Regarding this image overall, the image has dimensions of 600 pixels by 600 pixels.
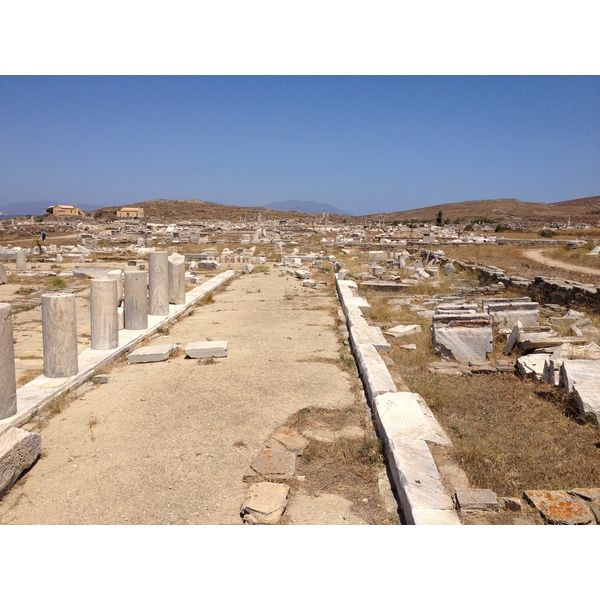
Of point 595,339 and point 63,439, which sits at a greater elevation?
point 595,339

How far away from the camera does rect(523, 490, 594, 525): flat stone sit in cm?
348

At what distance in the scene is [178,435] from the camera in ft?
16.8

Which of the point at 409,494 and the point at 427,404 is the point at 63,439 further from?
→ the point at 427,404

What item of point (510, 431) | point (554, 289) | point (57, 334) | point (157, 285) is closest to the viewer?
point (510, 431)

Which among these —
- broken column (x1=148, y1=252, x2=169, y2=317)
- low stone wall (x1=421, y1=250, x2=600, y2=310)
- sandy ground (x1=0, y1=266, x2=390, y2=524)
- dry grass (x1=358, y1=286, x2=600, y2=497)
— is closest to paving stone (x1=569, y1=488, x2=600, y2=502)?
dry grass (x1=358, y1=286, x2=600, y2=497)

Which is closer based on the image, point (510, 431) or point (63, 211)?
point (510, 431)

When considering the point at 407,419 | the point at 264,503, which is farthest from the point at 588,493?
the point at 264,503

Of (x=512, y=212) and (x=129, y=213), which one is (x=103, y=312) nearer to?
(x=129, y=213)

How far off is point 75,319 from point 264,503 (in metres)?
4.00

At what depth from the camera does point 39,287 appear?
53.8 ft

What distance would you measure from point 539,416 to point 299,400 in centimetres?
263

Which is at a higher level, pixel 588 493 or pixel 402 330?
pixel 588 493

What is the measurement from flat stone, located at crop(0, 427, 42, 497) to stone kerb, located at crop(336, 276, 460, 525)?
3071 mm
